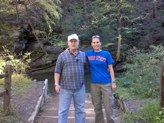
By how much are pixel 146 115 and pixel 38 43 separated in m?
16.3

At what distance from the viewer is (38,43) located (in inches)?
906

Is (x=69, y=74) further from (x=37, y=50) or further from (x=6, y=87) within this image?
(x=37, y=50)

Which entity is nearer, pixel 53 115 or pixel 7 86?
pixel 7 86

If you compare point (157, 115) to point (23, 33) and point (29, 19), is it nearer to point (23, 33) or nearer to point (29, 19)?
point (29, 19)

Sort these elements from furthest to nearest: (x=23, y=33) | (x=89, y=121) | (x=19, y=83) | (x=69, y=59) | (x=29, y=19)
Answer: (x=23, y=33)
(x=29, y=19)
(x=19, y=83)
(x=89, y=121)
(x=69, y=59)

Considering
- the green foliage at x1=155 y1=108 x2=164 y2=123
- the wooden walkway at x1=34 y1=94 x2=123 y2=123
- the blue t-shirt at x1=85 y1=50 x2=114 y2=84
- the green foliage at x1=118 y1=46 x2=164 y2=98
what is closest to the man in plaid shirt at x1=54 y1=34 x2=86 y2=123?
the blue t-shirt at x1=85 y1=50 x2=114 y2=84

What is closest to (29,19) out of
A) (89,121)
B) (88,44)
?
(88,44)

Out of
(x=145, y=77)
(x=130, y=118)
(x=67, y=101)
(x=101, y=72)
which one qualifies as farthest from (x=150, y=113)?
(x=145, y=77)

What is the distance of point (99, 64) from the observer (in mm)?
6625

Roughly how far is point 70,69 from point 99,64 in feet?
2.11

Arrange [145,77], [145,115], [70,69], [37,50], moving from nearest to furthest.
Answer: [70,69]
[145,115]
[145,77]
[37,50]

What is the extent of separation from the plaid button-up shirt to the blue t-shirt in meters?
0.36

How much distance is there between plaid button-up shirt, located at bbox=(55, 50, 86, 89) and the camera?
6.29m

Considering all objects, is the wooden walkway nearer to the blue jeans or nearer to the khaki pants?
the khaki pants
